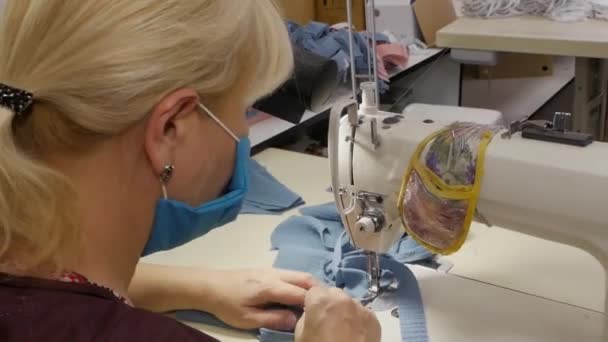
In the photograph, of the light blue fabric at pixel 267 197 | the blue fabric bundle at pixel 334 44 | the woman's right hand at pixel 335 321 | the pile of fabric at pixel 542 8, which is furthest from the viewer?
the pile of fabric at pixel 542 8

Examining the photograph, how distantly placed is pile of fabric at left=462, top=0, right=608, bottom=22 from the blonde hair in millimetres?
1723

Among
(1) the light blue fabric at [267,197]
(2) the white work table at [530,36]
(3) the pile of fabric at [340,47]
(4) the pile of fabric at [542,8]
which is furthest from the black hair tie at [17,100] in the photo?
(4) the pile of fabric at [542,8]

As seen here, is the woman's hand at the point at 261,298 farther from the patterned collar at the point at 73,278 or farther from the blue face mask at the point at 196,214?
the patterned collar at the point at 73,278

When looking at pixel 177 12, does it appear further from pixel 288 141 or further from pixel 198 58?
pixel 288 141

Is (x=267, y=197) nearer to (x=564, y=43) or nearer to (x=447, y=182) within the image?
(x=447, y=182)

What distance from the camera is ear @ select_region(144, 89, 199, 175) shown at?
2.24ft

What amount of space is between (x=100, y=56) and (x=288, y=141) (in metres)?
1.31

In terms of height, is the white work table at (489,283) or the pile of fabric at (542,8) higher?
the pile of fabric at (542,8)

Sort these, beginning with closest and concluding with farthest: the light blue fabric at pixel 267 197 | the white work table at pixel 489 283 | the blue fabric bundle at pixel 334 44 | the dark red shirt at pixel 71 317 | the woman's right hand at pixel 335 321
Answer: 1. the dark red shirt at pixel 71 317
2. the woman's right hand at pixel 335 321
3. the white work table at pixel 489 283
4. the light blue fabric at pixel 267 197
5. the blue fabric bundle at pixel 334 44

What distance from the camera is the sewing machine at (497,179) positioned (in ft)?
2.74

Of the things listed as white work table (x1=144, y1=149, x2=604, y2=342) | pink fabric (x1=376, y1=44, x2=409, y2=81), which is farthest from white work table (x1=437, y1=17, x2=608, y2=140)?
white work table (x1=144, y1=149, x2=604, y2=342)

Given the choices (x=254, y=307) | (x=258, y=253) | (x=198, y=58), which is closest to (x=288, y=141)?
(x=258, y=253)

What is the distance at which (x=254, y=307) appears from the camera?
1016 mm

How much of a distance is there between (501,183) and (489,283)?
0.27m
